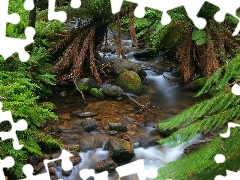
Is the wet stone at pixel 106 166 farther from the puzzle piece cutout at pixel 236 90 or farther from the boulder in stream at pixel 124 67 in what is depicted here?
the puzzle piece cutout at pixel 236 90

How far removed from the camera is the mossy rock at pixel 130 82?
17.9 ft

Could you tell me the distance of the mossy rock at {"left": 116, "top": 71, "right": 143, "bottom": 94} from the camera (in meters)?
5.46

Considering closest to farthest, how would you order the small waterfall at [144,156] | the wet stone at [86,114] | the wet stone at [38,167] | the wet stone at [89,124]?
1. the wet stone at [38,167]
2. the small waterfall at [144,156]
3. the wet stone at [89,124]
4. the wet stone at [86,114]

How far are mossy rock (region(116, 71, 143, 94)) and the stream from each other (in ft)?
0.36

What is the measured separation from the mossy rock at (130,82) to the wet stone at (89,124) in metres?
1.18

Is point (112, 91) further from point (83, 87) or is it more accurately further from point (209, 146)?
point (209, 146)

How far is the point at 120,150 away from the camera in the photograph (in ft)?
12.6

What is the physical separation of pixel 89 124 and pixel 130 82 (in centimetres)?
139

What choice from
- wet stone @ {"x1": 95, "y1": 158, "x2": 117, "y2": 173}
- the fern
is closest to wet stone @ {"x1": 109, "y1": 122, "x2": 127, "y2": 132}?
wet stone @ {"x1": 95, "y1": 158, "x2": 117, "y2": 173}

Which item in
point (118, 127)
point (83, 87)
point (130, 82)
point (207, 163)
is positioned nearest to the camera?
point (207, 163)

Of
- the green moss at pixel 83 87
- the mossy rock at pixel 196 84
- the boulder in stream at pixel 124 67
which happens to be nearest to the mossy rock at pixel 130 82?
the boulder in stream at pixel 124 67

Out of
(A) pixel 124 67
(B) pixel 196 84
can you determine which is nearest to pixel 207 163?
(B) pixel 196 84

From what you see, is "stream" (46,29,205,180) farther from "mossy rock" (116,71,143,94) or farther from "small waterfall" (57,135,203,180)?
"mossy rock" (116,71,143,94)

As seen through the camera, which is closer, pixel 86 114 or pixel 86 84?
pixel 86 114
